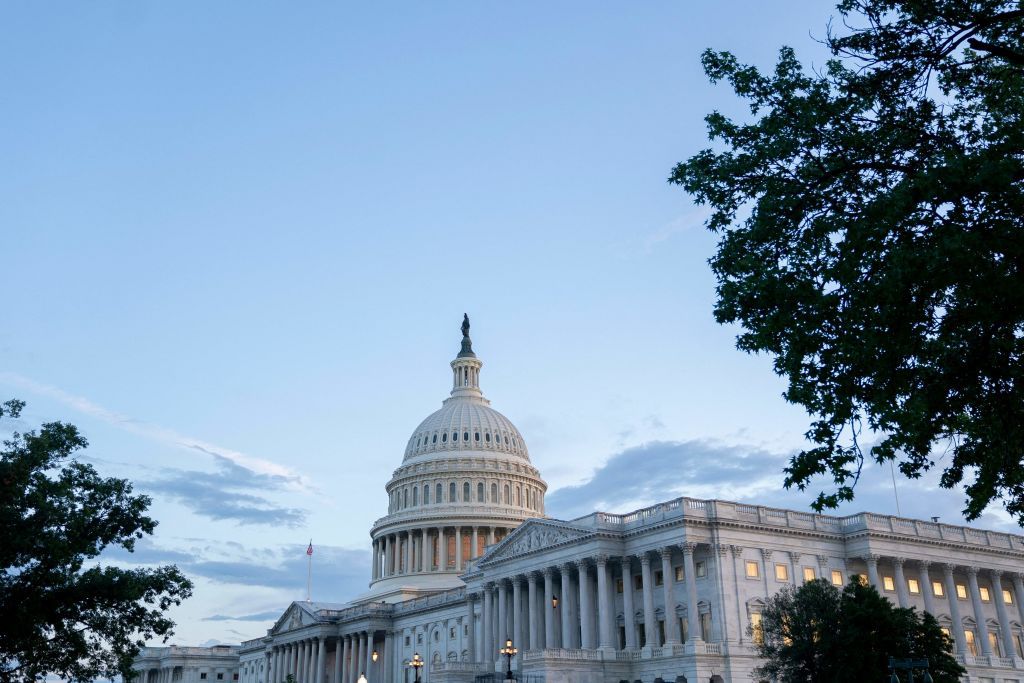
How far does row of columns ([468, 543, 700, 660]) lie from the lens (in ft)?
259

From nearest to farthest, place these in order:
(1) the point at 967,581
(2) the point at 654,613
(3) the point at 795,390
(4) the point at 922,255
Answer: (4) the point at 922,255 → (3) the point at 795,390 → (2) the point at 654,613 → (1) the point at 967,581

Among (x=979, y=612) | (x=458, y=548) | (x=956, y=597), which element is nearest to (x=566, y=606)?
(x=956, y=597)

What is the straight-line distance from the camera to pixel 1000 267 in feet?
71.6

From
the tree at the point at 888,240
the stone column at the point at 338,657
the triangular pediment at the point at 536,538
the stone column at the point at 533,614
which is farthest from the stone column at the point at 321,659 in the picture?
the tree at the point at 888,240

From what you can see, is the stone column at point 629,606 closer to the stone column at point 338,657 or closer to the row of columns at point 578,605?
the row of columns at point 578,605

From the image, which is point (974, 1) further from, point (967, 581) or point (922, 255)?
point (967, 581)

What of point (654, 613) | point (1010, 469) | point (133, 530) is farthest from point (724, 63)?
point (654, 613)

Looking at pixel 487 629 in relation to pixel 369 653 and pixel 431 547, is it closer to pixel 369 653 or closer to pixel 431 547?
pixel 369 653

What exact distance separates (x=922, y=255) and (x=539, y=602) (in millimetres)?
74945

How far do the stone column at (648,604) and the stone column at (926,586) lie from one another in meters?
21.9

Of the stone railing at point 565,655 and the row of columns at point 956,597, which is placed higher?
the row of columns at point 956,597

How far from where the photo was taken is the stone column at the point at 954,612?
84125mm

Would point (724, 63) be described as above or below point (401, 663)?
above

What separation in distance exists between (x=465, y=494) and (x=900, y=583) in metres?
74.6
